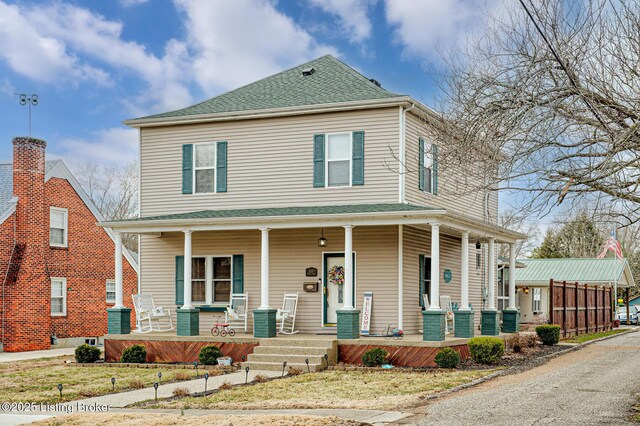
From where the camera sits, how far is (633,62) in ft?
35.5

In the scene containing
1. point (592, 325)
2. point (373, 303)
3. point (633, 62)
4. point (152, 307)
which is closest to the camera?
point (633, 62)

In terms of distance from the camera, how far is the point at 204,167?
22.3 meters

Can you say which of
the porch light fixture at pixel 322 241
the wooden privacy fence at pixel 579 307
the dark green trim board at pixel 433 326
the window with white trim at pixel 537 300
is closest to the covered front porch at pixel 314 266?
the dark green trim board at pixel 433 326

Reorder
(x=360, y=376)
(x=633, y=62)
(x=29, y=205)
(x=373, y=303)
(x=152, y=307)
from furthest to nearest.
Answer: (x=29, y=205) → (x=152, y=307) → (x=373, y=303) → (x=360, y=376) → (x=633, y=62)

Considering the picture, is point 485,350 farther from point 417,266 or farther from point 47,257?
point 47,257

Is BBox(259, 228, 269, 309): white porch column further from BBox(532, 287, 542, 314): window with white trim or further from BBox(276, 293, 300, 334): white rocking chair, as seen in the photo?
BBox(532, 287, 542, 314): window with white trim

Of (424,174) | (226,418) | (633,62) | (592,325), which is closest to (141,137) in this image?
(424,174)

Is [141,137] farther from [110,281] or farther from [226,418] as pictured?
[226,418]

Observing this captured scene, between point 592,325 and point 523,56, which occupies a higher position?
point 523,56

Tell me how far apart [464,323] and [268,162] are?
665 centimetres

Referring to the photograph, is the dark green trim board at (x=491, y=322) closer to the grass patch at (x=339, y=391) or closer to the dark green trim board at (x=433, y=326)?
the dark green trim board at (x=433, y=326)

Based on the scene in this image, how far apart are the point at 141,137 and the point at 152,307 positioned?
4.91 metres

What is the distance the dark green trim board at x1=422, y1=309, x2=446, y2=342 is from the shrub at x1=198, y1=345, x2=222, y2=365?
4.92 metres

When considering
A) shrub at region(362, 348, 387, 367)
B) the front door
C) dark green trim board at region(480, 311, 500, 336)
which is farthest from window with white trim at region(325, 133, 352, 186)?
dark green trim board at region(480, 311, 500, 336)
